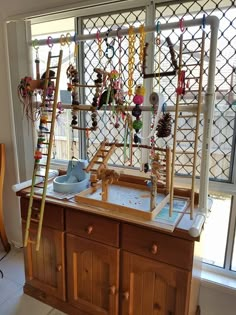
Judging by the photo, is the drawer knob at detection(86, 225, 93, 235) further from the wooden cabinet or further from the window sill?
the window sill

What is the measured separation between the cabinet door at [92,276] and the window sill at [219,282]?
0.59m

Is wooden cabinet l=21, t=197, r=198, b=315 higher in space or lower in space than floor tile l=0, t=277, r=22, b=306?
higher

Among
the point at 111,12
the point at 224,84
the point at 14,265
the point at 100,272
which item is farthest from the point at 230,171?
the point at 14,265

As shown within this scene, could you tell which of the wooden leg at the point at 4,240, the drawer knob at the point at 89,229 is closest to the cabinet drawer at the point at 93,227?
the drawer knob at the point at 89,229

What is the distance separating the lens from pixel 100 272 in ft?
→ 4.56

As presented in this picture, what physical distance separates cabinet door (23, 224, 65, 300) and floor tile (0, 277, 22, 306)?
17cm

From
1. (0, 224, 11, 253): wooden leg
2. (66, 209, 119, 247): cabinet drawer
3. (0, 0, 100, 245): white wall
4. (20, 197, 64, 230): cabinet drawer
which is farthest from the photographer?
(0, 224, 11, 253): wooden leg

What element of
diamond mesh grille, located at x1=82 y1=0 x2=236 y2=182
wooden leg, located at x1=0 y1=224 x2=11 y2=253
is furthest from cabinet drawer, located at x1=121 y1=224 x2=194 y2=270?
wooden leg, located at x1=0 y1=224 x2=11 y2=253

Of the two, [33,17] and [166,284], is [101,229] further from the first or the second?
[33,17]

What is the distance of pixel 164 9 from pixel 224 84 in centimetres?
58

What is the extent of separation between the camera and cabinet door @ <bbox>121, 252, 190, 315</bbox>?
1.18m

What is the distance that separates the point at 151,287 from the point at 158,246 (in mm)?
242

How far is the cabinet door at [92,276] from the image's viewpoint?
4.41ft

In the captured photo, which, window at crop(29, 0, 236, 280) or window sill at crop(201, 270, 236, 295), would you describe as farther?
window sill at crop(201, 270, 236, 295)
